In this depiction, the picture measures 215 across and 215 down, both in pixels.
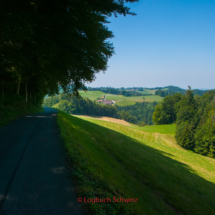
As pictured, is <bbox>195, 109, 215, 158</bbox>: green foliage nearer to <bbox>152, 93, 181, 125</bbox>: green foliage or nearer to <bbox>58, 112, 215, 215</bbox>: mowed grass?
<bbox>152, 93, 181, 125</bbox>: green foliage

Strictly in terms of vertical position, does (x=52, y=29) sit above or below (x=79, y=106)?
above

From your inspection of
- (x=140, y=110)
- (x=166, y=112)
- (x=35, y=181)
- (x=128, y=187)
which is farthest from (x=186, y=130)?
(x=140, y=110)

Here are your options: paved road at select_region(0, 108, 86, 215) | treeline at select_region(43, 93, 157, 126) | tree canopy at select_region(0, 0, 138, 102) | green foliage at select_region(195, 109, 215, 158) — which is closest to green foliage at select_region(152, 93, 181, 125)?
green foliage at select_region(195, 109, 215, 158)

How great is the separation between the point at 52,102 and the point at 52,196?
13014cm

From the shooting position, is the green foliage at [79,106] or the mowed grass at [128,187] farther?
the green foliage at [79,106]

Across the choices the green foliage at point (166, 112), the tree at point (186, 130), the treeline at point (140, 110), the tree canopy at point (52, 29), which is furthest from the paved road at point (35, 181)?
the treeline at point (140, 110)

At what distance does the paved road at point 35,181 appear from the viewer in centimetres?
349

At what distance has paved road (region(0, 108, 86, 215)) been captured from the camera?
11.5 ft

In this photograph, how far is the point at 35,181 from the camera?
4.48 metres

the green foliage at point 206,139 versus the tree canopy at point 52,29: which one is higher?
the tree canopy at point 52,29

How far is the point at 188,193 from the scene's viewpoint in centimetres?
959

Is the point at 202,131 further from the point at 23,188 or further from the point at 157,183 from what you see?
the point at 23,188

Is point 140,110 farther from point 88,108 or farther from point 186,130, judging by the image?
point 186,130

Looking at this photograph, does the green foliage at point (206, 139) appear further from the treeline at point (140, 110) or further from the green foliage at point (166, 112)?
the treeline at point (140, 110)
